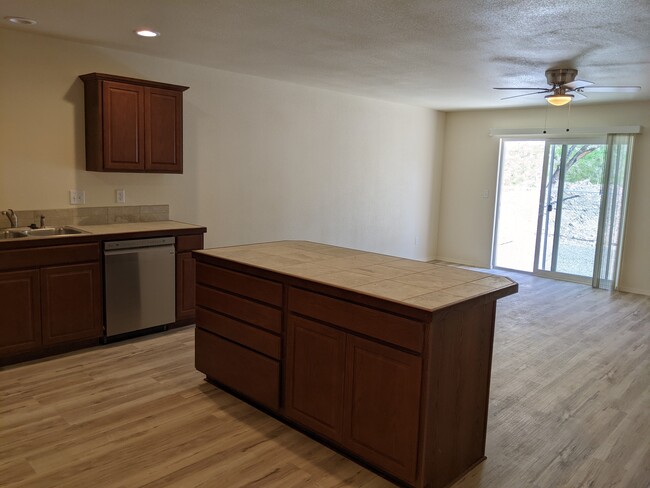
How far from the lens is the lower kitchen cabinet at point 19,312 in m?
3.45

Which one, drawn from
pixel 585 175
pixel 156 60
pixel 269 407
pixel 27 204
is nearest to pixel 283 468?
pixel 269 407

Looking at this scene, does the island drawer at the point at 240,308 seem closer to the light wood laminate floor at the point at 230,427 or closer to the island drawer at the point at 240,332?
the island drawer at the point at 240,332

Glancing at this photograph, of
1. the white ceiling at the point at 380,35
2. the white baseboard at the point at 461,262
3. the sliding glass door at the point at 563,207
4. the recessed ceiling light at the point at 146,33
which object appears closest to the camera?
the white ceiling at the point at 380,35

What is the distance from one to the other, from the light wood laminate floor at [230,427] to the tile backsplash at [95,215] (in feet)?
3.46

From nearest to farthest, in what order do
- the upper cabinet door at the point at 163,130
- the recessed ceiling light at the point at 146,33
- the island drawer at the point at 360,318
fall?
the island drawer at the point at 360,318 < the recessed ceiling light at the point at 146,33 < the upper cabinet door at the point at 163,130

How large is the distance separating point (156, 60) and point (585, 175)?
5.43 m

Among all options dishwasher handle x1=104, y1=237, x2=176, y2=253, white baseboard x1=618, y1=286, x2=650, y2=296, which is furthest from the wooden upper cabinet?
white baseboard x1=618, y1=286, x2=650, y2=296

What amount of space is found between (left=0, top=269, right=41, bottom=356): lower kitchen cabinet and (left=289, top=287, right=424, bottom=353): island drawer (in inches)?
80.6

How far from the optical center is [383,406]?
7.50 feet

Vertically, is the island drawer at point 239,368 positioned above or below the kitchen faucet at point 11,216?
below

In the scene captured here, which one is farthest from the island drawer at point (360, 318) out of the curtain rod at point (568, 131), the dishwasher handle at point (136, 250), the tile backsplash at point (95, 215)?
the curtain rod at point (568, 131)

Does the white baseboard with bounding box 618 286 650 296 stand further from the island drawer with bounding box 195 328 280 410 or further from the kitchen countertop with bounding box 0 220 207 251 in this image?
the island drawer with bounding box 195 328 280 410

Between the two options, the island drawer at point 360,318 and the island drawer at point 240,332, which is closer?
the island drawer at point 360,318

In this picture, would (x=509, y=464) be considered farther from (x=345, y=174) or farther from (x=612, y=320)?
(x=345, y=174)
